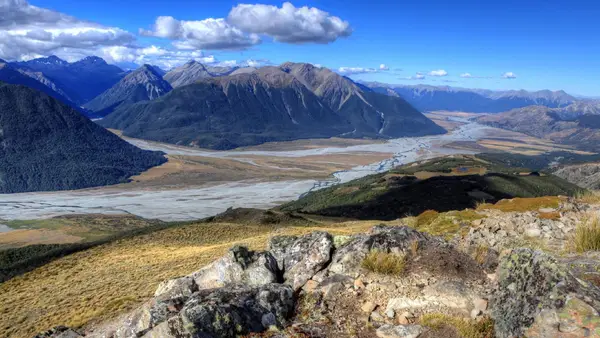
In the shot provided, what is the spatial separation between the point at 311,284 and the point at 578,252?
35.5ft

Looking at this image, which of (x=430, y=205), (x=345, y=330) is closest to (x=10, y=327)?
(x=345, y=330)

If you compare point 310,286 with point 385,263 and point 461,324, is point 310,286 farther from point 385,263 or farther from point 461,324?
point 461,324

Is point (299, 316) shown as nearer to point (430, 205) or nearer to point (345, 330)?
point (345, 330)

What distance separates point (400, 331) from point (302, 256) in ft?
23.4

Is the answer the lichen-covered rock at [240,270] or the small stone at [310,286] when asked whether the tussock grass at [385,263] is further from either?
the lichen-covered rock at [240,270]

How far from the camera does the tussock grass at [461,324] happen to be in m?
10.3

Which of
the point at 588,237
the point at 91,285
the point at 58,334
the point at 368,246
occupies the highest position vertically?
the point at 588,237

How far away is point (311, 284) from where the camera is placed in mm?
14617

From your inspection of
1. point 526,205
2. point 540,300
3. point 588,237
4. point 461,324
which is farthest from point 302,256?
point 526,205

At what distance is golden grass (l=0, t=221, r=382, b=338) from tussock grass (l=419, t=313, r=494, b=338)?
17610 millimetres

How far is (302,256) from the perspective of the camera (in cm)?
1739

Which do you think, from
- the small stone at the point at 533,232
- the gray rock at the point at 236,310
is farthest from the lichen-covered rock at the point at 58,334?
the small stone at the point at 533,232

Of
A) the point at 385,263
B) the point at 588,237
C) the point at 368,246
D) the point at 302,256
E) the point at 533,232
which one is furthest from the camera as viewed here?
the point at 533,232

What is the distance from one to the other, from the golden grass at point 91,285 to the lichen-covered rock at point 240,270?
24.9ft
